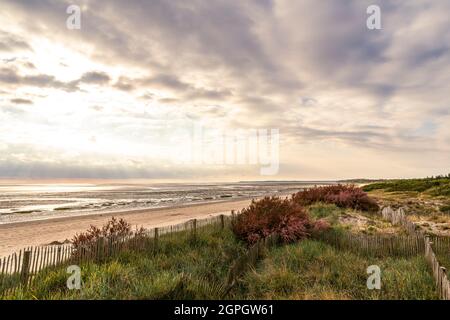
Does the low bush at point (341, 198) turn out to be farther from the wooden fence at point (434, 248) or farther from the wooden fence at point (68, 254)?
the wooden fence at point (68, 254)

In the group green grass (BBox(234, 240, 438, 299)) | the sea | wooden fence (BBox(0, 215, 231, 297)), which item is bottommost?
the sea

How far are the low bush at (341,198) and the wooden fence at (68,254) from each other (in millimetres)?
12904

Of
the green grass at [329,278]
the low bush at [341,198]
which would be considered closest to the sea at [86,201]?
the low bush at [341,198]

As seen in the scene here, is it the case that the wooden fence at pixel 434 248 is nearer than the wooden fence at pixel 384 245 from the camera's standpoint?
Yes

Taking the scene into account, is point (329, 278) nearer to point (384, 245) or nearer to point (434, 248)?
point (384, 245)

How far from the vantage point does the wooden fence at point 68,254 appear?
7043 mm

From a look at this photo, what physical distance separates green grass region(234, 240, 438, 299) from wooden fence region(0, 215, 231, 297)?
376 cm

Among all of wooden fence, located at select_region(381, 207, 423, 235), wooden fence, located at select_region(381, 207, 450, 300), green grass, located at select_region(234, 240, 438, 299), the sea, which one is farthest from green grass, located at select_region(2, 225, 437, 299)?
the sea

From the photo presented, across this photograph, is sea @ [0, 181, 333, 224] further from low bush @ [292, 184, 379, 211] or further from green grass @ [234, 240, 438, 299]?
green grass @ [234, 240, 438, 299]

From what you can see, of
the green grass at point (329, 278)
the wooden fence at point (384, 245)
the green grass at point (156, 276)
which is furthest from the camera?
the wooden fence at point (384, 245)

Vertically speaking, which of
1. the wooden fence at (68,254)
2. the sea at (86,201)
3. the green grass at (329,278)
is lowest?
the sea at (86,201)

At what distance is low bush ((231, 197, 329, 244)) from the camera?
454 inches

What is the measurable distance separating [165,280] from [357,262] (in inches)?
205
